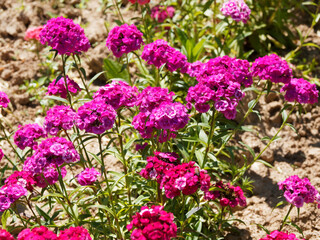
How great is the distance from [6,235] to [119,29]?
7.07 ft

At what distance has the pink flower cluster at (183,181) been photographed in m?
2.86

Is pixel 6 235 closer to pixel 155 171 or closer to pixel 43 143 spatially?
pixel 43 143

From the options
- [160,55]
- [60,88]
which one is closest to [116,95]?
[160,55]

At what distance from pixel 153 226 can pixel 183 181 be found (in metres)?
0.53

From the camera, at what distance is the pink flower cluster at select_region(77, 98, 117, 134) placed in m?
2.90

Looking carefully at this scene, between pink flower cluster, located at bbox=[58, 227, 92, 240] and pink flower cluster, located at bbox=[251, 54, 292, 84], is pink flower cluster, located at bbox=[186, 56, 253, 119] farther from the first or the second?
pink flower cluster, located at bbox=[58, 227, 92, 240]

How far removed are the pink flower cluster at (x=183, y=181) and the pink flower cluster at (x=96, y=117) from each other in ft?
1.95

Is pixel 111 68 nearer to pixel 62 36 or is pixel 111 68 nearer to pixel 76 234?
pixel 62 36

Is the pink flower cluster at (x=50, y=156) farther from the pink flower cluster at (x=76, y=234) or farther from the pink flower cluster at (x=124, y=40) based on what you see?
the pink flower cluster at (x=124, y=40)

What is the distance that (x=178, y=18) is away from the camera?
6637mm

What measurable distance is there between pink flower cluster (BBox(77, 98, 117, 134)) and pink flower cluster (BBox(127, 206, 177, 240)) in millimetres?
729

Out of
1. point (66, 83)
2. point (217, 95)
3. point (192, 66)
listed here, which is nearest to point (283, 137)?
point (192, 66)

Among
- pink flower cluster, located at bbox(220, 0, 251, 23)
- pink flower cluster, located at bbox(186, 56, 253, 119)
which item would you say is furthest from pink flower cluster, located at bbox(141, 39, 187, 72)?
pink flower cluster, located at bbox(220, 0, 251, 23)

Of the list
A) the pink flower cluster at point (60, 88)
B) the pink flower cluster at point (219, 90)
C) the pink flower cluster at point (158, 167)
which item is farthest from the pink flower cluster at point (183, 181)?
the pink flower cluster at point (60, 88)
